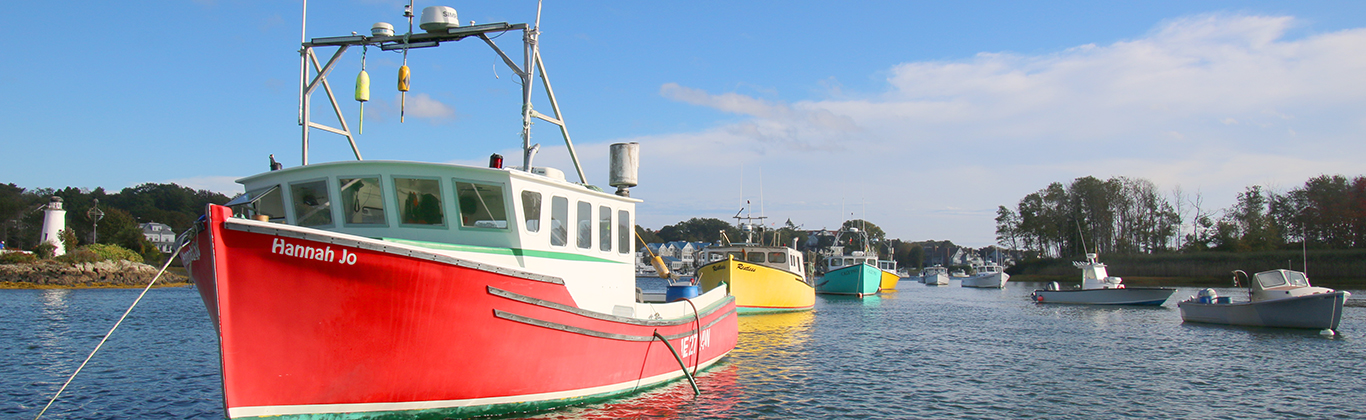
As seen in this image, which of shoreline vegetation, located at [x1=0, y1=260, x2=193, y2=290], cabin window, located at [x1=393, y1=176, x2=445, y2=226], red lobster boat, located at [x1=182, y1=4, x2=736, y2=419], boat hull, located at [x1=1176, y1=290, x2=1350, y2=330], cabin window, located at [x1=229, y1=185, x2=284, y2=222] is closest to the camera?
red lobster boat, located at [x1=182, y1=4, x2=736, y2=419]

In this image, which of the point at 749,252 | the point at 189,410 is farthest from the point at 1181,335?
the point at 189,410

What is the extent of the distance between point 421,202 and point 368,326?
1.82 m

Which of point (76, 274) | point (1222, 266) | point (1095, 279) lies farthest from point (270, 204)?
point (1222, 266)

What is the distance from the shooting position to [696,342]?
14078 mm

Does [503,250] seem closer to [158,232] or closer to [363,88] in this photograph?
[363,88]

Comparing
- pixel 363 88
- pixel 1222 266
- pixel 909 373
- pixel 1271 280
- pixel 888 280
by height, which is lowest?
pixel 888 280

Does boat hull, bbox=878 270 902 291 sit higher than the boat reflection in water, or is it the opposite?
the boat reflection in water

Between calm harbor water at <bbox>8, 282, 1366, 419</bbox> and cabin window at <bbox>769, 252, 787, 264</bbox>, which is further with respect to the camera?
cabin window at <bbox>769, 252, 787, 264</bbox>

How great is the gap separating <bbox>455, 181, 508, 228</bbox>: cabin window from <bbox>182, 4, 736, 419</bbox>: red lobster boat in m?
0.02

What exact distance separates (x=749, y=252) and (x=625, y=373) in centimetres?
2542

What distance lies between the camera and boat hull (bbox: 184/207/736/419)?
25.0 ft

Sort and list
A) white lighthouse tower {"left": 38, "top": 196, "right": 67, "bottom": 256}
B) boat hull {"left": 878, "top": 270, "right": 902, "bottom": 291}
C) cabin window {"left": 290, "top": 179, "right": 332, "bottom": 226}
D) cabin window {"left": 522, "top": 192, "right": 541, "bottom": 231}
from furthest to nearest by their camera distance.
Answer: boat hull {"left": 878, "top": 270, "right": 902, "bottom": 291}, white lighthouse tower {"left": 38, "top": 196, "right": 67, "bottom": 256}, cabin window {"left": 522, "top": 192, "right": 541, "bottom": 231}, cabin window {"left": 290, "top": 179, "right": 332, "bottom": 226}

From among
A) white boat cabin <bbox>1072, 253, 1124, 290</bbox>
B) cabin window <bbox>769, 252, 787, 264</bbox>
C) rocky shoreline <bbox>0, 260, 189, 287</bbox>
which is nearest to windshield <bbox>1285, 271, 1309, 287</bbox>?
white boat cabin <bbox>1072, 253, 1124, 290</bbox>

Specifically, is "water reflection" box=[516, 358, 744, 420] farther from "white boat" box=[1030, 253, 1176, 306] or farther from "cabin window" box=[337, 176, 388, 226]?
"white boat" box=[1030, 253, 1176, 306]
